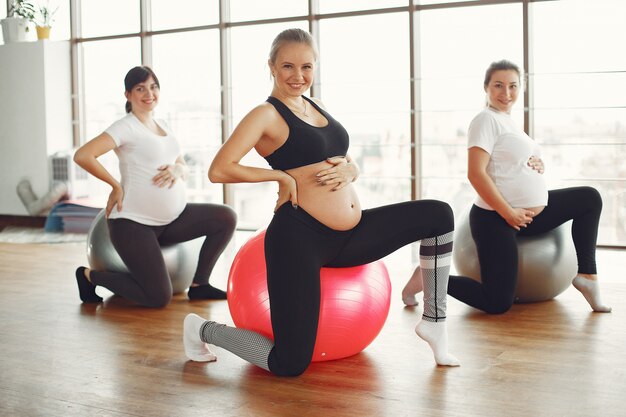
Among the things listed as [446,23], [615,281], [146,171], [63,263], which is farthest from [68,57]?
[615,281]

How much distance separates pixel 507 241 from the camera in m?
3.24

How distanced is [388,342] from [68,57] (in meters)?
5.74

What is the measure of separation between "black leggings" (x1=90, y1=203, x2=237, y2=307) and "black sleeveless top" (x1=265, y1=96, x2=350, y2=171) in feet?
4.32

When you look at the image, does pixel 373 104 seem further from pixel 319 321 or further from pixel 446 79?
pixel 319 321

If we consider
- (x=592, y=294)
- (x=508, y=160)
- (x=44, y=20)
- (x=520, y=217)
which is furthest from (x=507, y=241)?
(x=44, y=20)

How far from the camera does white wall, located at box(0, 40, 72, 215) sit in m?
7.32

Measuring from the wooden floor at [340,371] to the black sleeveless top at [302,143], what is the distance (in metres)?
0.69

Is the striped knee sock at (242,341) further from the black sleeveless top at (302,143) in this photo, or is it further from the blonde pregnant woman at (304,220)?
the black sleeveless top at (302,143)

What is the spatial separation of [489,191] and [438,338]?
0.90 m

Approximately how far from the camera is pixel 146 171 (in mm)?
3631

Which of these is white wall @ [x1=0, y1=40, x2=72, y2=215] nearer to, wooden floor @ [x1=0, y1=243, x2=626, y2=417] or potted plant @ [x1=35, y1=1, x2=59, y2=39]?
potted plant @ [x1=35, y1=1, x2=59, y2=39]

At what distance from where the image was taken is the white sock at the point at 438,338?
8.29ft

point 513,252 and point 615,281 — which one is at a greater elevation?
point 513,252

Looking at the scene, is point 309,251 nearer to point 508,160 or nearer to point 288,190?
point 288,190
